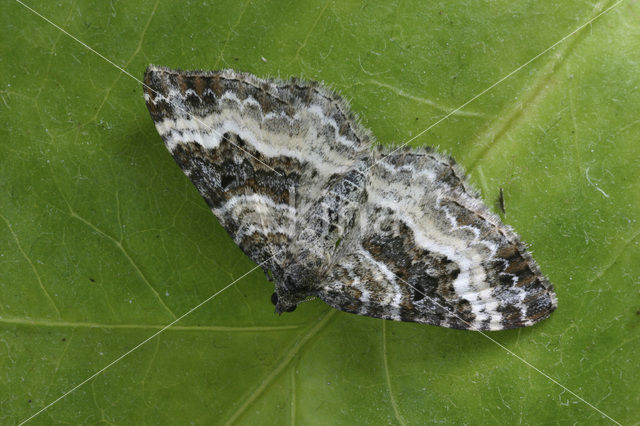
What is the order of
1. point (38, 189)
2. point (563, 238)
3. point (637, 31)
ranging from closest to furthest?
point (637, 31) → point (563, 238) → point (38, 189)

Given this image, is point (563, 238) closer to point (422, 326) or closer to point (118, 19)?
point (422, 326)

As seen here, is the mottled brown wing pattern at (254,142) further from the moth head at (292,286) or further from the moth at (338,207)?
the moth head at (292,286)

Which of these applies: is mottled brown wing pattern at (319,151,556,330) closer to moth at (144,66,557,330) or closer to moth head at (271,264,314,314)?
moth at (144,66,557,330)

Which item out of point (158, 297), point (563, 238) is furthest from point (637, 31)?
point (158, 297)

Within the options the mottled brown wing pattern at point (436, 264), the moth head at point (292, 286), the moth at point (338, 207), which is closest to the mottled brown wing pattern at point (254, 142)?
the moth at point (338, 207)

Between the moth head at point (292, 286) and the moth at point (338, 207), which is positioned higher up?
the moth at point (338, 207)

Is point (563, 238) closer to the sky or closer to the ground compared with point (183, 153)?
closer to the sky

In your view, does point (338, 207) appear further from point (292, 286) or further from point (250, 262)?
point (250, 262)
